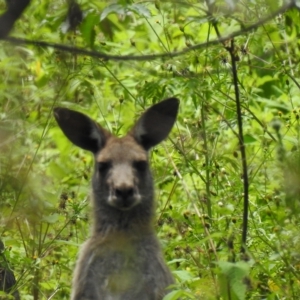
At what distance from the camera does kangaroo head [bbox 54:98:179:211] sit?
576 cm

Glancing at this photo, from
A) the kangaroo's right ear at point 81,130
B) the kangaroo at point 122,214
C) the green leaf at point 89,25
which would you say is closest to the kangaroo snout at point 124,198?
the kangaroo at point 122,214

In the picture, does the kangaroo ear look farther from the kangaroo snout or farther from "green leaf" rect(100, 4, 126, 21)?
"green leaf" rect(100, 4, 126, 21)

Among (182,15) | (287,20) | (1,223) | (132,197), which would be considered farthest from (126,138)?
(182,15)

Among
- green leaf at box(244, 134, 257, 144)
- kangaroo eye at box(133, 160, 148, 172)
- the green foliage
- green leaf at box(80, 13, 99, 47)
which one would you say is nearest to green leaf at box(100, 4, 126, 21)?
the green foliage

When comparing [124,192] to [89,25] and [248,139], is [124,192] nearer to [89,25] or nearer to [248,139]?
[89,25]

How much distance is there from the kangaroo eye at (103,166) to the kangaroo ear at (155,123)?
372 mm

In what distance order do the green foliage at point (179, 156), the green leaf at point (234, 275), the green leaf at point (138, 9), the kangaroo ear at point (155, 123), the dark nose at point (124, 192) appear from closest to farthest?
the green leaf at point (234, 275) < the green leaf at point (138, 9) < the green foliage at point (179, 156) < the dark nose at point (124, 192) < the kangaroo ear at point (155, 123)

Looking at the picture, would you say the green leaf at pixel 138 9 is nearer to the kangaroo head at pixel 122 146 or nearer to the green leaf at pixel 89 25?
the green leaf at pixel 89 25

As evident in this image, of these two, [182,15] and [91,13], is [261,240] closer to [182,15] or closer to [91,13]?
[91,13]

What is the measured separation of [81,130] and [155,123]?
512mm

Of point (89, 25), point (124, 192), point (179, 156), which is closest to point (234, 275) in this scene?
point (124, 192)

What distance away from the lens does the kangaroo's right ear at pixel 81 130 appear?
19.7ft

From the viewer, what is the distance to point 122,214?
19.3ft

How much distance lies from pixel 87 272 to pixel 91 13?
5.63ft
